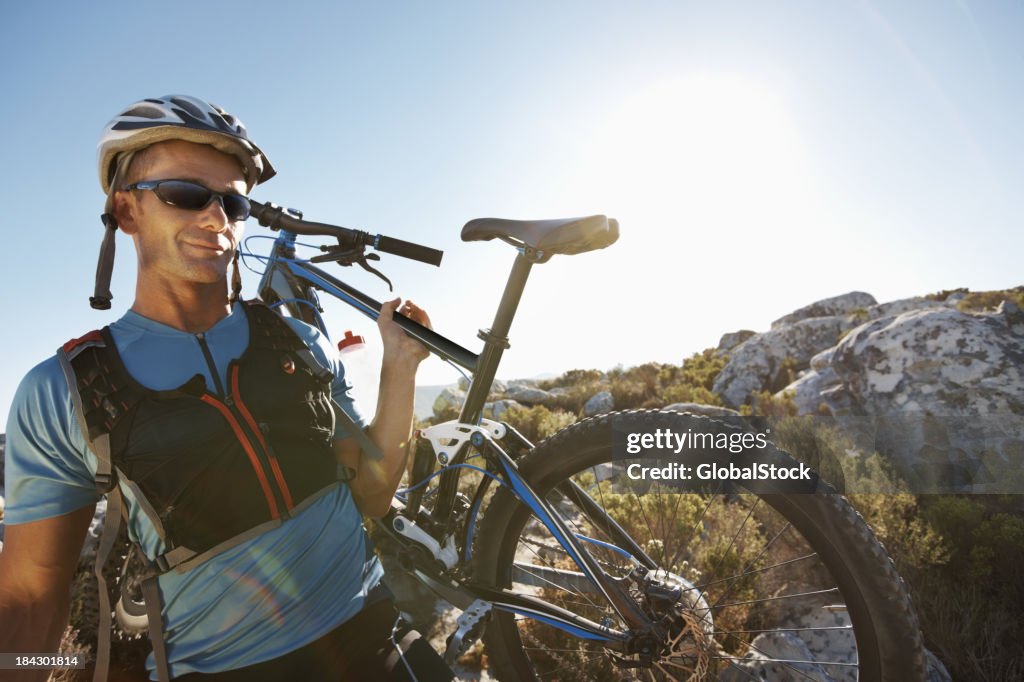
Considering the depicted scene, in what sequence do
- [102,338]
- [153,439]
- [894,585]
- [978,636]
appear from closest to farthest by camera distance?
[153,439] < [102,338] < [894,585] < [978,636]

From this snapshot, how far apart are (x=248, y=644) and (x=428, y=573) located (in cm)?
100

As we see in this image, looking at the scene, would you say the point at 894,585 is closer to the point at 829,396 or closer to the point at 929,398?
the point at 929,398

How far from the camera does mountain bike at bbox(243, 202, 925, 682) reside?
162 cm

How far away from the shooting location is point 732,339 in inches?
771

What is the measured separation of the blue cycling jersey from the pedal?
2.10 ft

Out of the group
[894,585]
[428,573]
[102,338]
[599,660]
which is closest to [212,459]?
[102,338]

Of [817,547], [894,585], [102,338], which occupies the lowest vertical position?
[894,585]

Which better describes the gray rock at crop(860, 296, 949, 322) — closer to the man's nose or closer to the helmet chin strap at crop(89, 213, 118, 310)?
the man's nose

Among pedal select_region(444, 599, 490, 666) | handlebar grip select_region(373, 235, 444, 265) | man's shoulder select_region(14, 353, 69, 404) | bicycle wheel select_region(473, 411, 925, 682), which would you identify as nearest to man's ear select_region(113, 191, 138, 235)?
man's shoulder select_region(14, 353, 69, 404)

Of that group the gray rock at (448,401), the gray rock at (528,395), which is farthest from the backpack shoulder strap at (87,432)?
the gray rock at (528,395)

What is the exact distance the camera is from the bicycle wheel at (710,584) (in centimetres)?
158

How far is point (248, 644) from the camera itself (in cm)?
136

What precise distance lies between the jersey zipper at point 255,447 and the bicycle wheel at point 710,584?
3.36 feet

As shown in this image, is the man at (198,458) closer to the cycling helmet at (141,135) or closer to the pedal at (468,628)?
the cycling helmet at (141,135)
